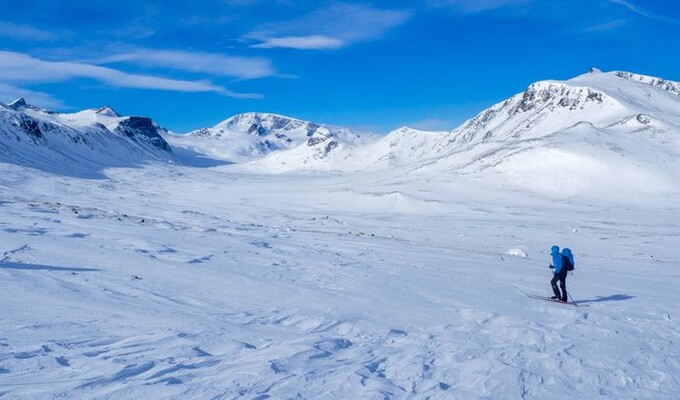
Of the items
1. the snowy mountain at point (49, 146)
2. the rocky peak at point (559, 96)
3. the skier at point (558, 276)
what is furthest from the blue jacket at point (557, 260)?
the rocky peak at point (559, 96)

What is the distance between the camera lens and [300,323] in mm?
10984

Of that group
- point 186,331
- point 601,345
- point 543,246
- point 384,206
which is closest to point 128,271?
point 186,331

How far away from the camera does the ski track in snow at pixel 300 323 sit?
25.3 feet

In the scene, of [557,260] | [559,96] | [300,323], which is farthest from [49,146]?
[300,323]

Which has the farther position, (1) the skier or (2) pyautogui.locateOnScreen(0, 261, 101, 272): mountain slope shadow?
(1) the skier

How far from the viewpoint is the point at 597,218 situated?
59.0 metres

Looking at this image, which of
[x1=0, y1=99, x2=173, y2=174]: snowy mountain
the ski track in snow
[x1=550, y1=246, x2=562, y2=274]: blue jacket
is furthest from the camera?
[x1=0, y1=99, x2=173, y2=174]: snowy mountain

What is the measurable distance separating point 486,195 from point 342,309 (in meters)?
71.1

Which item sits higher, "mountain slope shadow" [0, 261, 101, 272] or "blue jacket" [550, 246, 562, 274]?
"blue jacket" [550, 246, 562, 274]

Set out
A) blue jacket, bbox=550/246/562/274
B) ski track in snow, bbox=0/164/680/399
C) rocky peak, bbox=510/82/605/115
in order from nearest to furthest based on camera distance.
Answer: ski track in snow, bbox=0/164/680/399 → blue jacket, bbox=550/246/562/274 → rocky peak, bbox=510/82/605/115

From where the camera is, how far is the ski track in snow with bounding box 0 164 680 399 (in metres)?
7.73

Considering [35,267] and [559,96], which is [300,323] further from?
[559,96]

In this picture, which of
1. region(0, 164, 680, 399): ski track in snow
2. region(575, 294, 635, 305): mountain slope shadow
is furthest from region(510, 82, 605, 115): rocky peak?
region(575, 294, 635, 305): mountain slope shadow

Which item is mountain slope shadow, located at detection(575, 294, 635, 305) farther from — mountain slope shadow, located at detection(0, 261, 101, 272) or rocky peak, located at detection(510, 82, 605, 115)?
rocky peak, located at detection(510, 82, 605, 115)
